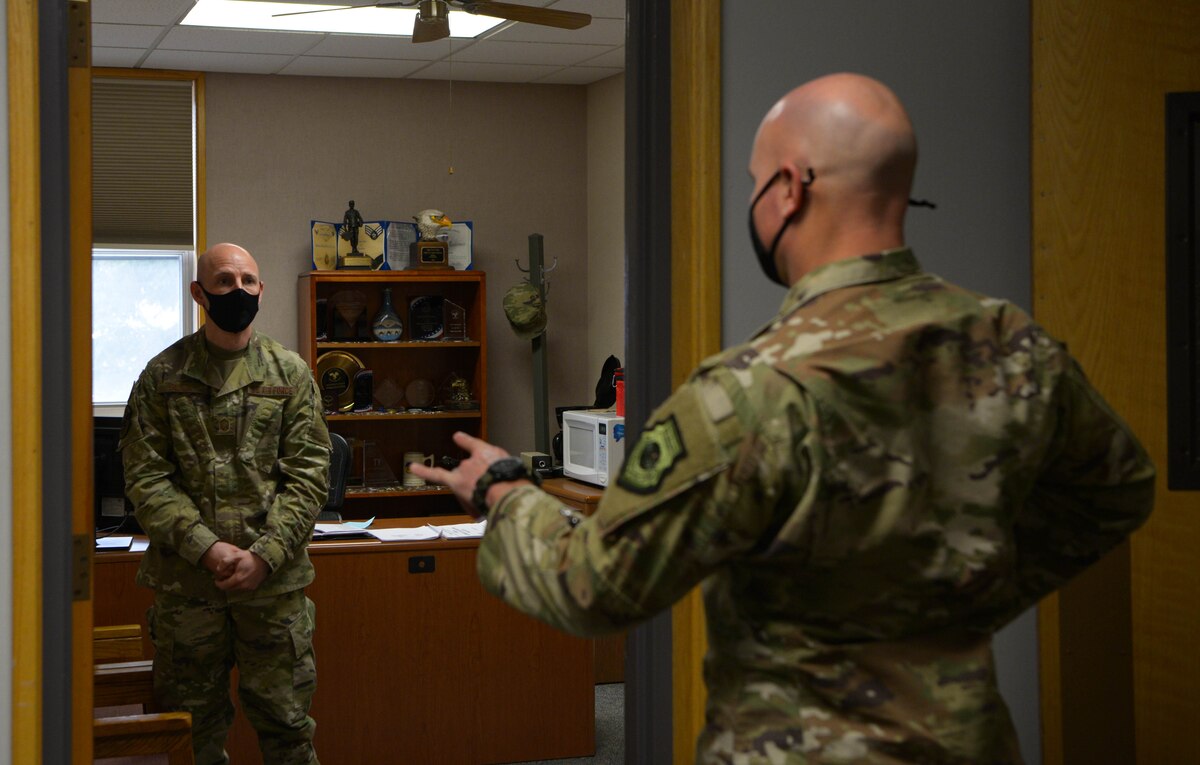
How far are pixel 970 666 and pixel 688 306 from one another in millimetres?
851

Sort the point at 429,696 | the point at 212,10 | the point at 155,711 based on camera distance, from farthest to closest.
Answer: the point at 212,10, the point at 429,696, the point at 155,711

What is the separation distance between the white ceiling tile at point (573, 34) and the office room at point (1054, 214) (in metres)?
3.42

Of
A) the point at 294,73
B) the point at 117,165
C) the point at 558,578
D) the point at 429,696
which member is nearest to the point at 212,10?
the point at 294,73

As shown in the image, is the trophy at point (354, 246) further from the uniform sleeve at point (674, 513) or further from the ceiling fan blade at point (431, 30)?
the uniform sleeve at point (674, 513)

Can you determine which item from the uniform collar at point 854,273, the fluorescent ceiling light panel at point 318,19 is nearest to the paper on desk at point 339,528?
the fluorescent ceiling light panel at point 318,19

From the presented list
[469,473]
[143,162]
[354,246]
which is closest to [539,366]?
[354,246]

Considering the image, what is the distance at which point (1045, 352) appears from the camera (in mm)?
1157

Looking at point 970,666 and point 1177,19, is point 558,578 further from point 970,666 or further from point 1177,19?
point 1177,19

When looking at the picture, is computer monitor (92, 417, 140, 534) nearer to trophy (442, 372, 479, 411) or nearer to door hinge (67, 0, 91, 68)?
door hinge (67, 0, 91, 68)

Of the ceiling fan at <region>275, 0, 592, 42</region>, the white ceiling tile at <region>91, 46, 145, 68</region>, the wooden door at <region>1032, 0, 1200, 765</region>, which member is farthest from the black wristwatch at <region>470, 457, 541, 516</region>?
the white ceiling tile at <region>91, 46, 145, 68</region>

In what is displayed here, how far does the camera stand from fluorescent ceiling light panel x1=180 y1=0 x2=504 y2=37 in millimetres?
5000

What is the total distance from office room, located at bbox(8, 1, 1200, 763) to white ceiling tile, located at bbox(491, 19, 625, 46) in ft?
11.2

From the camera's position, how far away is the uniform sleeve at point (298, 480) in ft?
9.77

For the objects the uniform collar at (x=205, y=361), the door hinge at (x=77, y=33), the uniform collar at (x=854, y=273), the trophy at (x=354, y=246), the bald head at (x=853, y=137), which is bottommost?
the uniform collar at (x=205, y=361)
